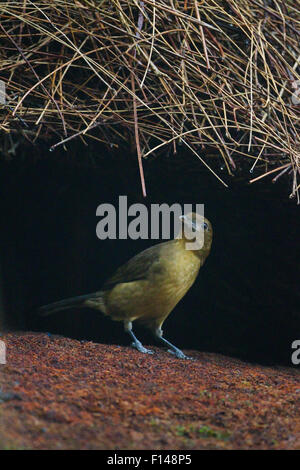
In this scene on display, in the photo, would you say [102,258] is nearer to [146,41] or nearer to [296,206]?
[296,206]

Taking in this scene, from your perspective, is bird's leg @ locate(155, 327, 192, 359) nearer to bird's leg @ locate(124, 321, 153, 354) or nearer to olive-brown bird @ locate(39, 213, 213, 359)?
olive-brown bird @ locate(39, 213, 213, 359)

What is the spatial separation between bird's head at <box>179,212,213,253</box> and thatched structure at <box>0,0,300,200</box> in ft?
1.11

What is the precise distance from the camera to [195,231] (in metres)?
2.44

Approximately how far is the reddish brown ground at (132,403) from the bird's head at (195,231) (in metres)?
0.56

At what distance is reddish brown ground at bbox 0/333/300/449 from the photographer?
1219mm

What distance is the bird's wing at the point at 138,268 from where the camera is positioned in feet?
7.86

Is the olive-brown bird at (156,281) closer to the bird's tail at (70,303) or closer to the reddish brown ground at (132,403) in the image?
the bird's tail at (70,303)

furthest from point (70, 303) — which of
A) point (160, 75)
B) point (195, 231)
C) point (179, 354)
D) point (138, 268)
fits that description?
point (160, 75)

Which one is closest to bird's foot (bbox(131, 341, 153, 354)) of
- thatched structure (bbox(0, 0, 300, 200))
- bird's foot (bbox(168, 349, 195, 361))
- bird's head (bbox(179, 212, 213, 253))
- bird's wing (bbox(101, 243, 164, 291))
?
bird's foot (bbox(168, 349, 195, 361))

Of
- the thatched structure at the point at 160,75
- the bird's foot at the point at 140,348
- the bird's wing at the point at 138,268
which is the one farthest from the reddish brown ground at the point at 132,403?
the thatched structure at the point at 160,75

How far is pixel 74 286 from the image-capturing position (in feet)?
8.94

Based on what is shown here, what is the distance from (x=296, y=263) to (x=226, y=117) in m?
0.82

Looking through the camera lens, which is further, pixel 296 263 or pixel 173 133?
pixel 296 263
